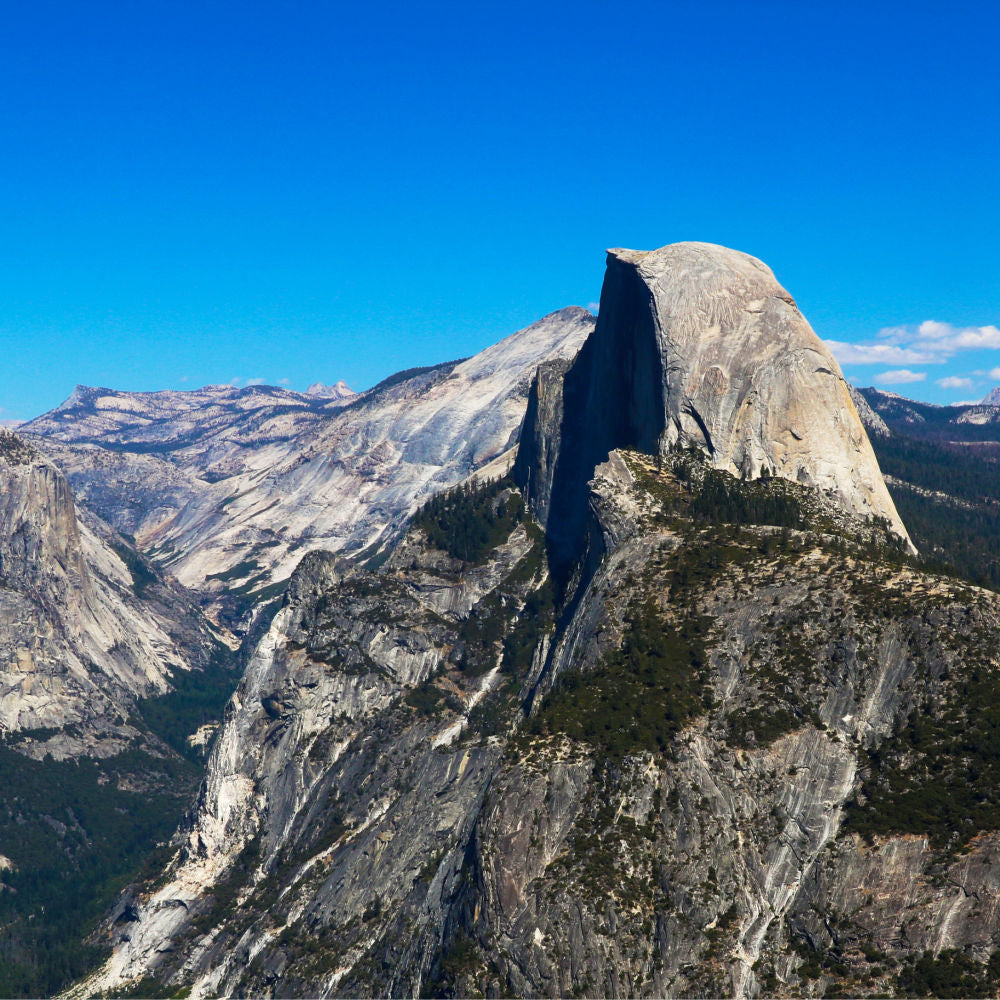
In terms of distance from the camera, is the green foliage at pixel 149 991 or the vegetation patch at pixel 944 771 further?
the green foliage at pixel 149 991

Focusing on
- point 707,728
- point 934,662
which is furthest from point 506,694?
point 934,662

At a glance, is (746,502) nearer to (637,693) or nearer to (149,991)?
(637,693)

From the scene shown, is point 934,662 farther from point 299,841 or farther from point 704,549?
point 299,841

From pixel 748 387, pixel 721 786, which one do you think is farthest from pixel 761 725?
pixel 748 387

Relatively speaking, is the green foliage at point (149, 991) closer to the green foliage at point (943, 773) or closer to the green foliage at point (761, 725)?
the green foliage at point (761, 725)

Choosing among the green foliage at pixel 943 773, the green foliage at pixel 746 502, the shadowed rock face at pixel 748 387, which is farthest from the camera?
the shadowed rock face at pixel 748 387

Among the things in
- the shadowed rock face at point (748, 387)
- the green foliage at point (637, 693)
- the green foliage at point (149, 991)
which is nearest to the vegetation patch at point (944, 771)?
the green foliage at point (637, 693)
